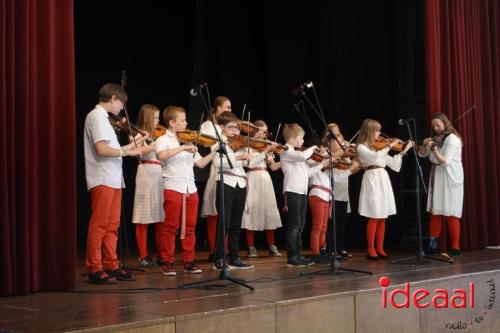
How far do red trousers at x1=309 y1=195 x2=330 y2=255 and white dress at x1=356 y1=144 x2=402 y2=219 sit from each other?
403 mm

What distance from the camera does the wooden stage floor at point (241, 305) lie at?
11.1 ft

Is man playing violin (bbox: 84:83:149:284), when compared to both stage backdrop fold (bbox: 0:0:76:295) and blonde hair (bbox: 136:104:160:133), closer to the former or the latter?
stage backdrop fold (bbox: 0:0:76:295)

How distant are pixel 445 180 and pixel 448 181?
3 centimetres

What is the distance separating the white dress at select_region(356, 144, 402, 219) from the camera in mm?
6641

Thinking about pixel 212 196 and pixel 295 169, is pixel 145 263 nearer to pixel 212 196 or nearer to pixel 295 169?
pixel 212 196

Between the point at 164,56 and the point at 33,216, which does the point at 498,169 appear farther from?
the point at 33,216

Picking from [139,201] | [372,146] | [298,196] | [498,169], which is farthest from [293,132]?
[498,169]

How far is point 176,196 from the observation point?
17.3 ft

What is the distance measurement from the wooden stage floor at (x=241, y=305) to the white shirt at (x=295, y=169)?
0.80 meters

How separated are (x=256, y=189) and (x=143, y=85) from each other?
263 centimetres

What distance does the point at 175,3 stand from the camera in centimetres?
901

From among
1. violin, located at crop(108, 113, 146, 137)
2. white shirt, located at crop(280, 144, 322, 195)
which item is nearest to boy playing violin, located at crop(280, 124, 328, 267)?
white shirt, located at crop(280, 144, 322, 195)

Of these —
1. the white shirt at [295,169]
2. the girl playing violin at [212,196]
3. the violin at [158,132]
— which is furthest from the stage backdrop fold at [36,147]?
the white shirt at [295,169]

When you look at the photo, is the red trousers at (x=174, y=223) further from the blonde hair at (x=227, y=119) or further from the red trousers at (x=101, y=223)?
the blonde hair at (x=227, y=119)
